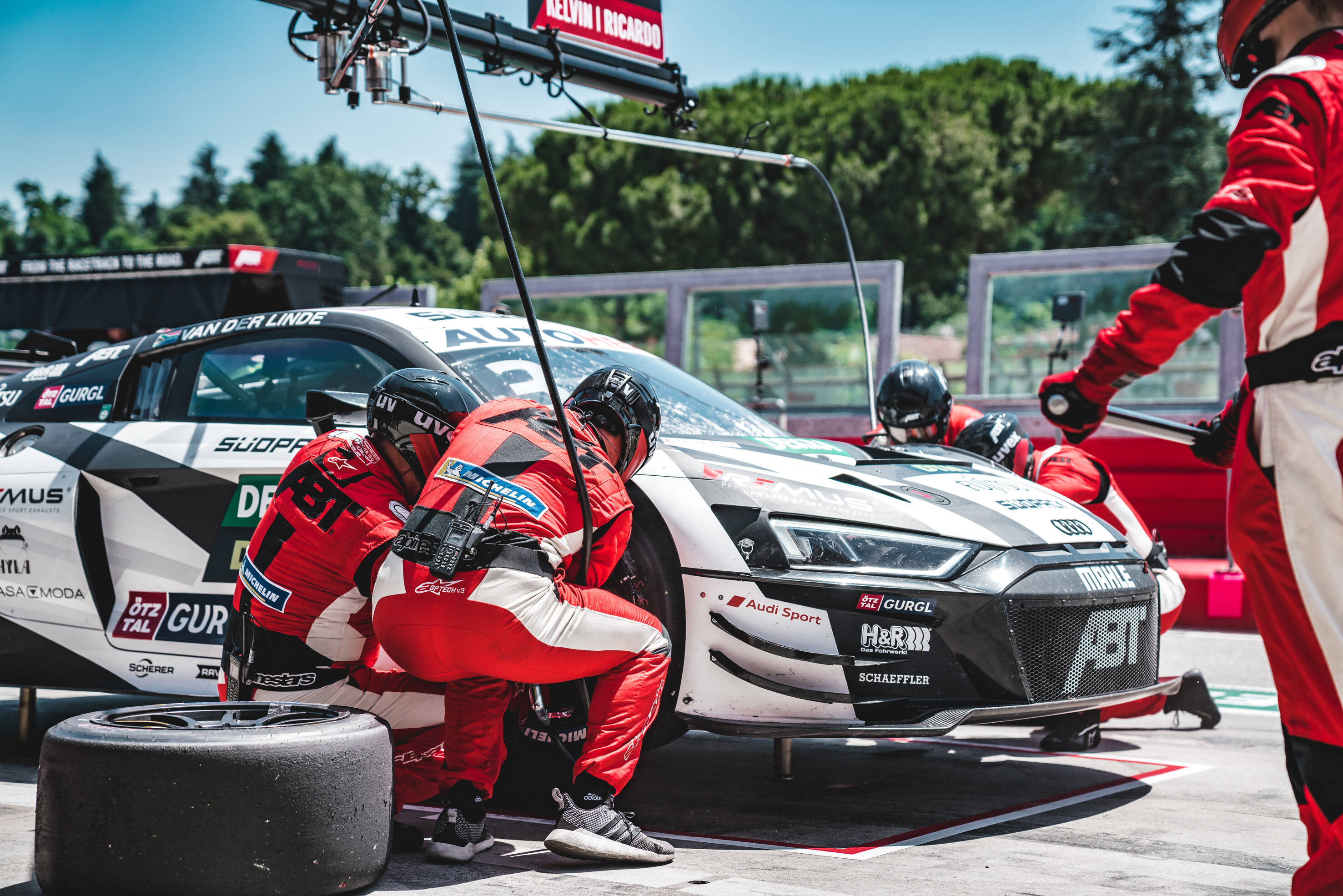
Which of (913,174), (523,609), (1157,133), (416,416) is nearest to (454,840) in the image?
(523,609)

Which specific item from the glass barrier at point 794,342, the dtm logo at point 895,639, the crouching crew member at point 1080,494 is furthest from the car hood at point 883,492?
the glass barrier at point 794,342

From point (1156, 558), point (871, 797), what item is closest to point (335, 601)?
point (871, 797)

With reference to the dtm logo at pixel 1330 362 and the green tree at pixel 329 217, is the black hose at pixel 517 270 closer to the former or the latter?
the dtm logo at pixel 1330 362

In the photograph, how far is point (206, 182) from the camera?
124m

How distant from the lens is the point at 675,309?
48.9ft

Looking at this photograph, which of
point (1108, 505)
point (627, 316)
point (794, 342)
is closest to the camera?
point (1108, 505)

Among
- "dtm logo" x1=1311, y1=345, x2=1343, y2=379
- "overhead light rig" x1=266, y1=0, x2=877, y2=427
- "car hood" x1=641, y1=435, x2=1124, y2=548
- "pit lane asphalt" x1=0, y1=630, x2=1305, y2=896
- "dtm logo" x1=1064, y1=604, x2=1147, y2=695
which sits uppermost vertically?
"overhead light rig" x1=266, y1=0, x2=877, y2=427

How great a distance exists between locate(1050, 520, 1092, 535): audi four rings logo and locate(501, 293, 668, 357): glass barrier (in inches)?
425

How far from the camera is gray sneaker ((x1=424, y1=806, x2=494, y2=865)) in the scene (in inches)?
140

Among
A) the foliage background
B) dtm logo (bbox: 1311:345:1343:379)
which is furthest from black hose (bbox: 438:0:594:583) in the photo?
the foliage background

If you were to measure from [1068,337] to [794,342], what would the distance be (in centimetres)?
287

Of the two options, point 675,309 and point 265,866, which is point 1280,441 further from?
point 675,309

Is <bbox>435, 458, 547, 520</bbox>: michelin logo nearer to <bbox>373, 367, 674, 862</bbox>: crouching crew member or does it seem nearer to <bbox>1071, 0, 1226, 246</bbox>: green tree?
<bbox>373, 367, 674, 862</bbox>: crouching crew member

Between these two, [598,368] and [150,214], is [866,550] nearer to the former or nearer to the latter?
[598,368]
